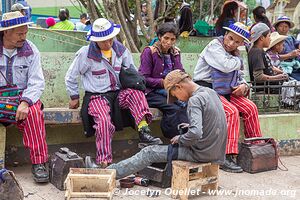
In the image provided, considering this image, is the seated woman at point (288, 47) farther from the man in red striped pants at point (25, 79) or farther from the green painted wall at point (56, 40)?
the man in red striped pants at point (25, 79)

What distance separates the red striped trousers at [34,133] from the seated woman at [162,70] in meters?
1.40

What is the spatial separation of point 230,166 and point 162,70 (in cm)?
134

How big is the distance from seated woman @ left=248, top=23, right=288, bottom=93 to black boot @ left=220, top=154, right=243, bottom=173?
4.98 feet

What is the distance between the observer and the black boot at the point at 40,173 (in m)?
4.63

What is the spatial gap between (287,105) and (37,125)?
3.59m

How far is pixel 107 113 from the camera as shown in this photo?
195 inches

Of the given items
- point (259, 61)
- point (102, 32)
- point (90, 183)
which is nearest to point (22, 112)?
point (90, 183)

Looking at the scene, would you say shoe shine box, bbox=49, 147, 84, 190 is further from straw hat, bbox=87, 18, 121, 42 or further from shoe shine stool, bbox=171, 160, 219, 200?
straw hat, bbox=87, 18, 121, 42

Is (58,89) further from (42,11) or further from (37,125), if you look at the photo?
(42,11)

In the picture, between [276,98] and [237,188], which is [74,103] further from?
[276,98]

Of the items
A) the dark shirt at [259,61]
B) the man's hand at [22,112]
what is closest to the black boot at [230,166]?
the dark shirt at [259,61]

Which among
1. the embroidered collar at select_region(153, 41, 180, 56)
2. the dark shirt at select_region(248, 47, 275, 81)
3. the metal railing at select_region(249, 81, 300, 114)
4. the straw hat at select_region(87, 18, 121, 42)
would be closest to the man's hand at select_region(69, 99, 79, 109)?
the straw hat at select_region(87, 18, 121, 42)

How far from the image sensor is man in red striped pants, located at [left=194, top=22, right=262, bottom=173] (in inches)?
212

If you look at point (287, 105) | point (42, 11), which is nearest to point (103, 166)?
point (287, 105)
